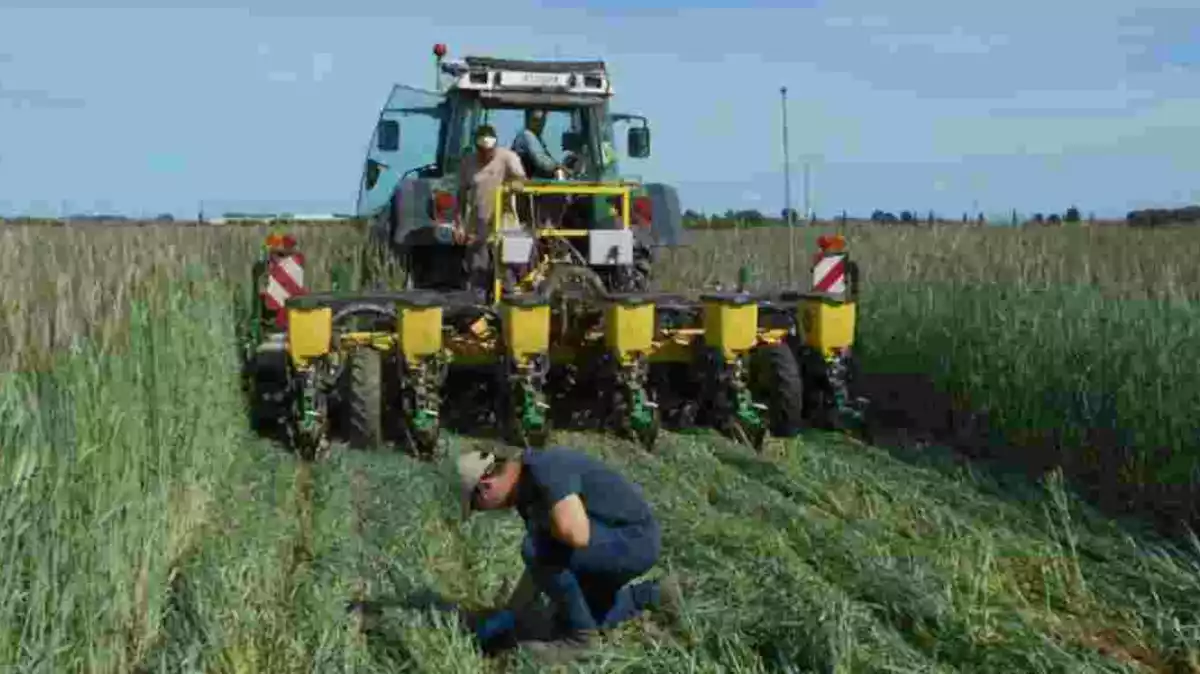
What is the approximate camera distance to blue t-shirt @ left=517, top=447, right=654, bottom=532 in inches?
200

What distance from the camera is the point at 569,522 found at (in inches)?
199

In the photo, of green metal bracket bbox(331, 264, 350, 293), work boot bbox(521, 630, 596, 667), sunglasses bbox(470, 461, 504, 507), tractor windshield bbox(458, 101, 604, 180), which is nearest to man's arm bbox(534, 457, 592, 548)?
sunglasses bbox(470, 461, 504, 507)

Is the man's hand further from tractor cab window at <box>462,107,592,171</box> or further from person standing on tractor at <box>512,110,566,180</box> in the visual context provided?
tractor cab window at <box>462,107,592,171</box>

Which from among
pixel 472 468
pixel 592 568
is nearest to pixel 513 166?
pixel 472 468

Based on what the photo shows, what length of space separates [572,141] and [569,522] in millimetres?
7146

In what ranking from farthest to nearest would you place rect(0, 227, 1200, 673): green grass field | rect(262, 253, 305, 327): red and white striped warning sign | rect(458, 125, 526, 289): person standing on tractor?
rect(262, 253, 305, 327): red and white striped warning sign → rect(458, 125, 526, 289): person standing on tractor → rect(0, 227, 1200, 673): green grass field

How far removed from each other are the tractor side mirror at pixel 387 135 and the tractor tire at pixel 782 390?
358 centimetres

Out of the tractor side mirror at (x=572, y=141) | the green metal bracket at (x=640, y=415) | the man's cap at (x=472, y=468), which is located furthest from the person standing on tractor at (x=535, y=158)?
the man's cap at (x=472, y=468)

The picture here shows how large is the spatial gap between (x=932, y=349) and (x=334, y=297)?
414 centimetres

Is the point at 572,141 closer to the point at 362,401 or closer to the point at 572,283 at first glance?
the point at 572,283

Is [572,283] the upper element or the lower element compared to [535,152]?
lower

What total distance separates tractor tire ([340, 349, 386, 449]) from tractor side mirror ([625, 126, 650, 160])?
374 centimetres

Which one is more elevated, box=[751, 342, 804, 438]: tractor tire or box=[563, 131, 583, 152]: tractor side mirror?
box=[563, 131, 583, 152]: tractor side mirror

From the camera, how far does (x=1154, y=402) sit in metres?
7.90
